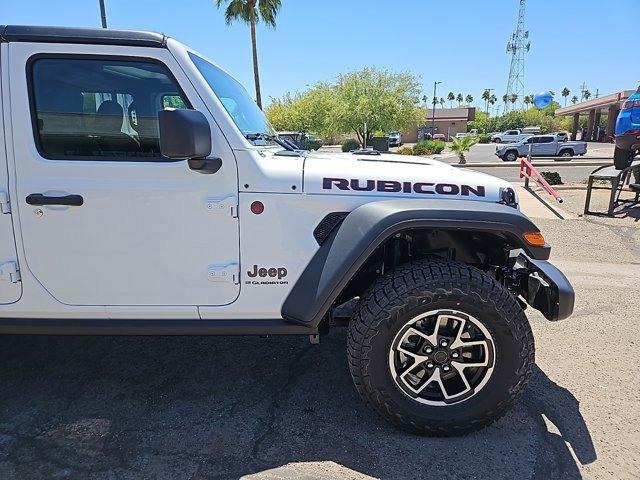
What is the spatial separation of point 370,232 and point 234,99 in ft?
4.14

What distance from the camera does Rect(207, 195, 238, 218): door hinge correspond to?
2.22 metres

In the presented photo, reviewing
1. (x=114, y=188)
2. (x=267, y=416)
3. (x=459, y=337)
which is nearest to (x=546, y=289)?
(x=459, y=337)

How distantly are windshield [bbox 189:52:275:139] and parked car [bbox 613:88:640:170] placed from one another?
843cm

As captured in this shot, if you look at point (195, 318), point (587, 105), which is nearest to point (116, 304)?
point (195, 318)

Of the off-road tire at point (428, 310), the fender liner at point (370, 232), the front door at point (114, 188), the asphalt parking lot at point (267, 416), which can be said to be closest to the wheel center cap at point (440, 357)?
the off-road tire at point (428, 310)

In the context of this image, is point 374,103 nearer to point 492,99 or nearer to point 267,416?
point 267,416

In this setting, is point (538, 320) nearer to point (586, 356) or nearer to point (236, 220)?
point (586, 356)

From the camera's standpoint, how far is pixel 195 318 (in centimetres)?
237

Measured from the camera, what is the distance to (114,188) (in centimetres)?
220

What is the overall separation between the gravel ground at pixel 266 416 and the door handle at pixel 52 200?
1.23 metres

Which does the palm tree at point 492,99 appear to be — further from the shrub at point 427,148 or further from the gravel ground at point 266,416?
the gravel ground at point 266,416

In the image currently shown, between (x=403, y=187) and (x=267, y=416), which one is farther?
(x=267, y=416)

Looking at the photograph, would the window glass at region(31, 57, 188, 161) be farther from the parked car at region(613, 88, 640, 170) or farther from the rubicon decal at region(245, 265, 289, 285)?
the parked car at region(613, 88, 640, 170)

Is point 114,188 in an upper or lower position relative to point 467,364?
upper
